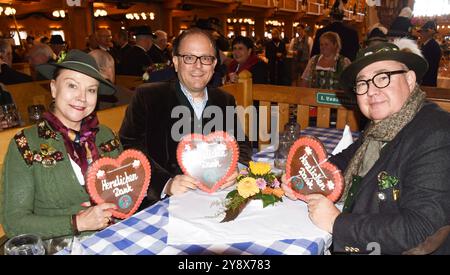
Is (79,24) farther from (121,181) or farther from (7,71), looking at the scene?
(121,181)

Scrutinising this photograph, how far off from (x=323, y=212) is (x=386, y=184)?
34cm

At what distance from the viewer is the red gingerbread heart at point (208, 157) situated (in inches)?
82.0

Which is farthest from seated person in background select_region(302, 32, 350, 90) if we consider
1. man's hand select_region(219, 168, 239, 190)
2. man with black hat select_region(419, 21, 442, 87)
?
man's hand select_region(219, 168, 239, 190)

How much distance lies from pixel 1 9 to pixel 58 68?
20.6 m

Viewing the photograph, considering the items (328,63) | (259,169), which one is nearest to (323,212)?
(259,169)

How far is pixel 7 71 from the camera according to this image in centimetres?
607

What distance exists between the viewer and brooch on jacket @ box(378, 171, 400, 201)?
1654mm

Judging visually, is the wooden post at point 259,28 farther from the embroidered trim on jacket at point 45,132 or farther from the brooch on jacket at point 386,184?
the brooch on jacket at point 386,184

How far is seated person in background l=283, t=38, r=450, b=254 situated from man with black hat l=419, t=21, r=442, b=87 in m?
5.81

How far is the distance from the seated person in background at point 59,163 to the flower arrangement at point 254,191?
631mm

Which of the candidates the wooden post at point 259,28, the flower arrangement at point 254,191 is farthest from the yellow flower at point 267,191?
the wooden post at point 259,28

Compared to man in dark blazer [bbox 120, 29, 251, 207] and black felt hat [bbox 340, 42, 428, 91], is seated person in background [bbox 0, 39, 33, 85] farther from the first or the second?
black felt hat [bbox 340, 42, 428, 91]

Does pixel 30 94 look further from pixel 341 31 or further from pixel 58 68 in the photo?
pixel 341 31

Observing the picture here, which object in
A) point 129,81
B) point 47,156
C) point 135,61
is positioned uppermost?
point 135,61
